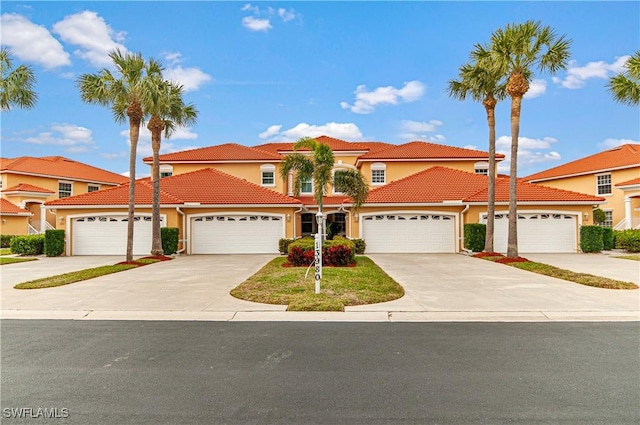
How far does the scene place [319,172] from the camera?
17.2m

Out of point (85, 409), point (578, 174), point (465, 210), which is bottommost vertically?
point (85, 409)

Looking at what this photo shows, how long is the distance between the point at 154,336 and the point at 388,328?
399 cm

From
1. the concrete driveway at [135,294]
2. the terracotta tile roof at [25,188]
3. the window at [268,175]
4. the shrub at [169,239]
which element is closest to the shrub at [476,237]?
the concrete driveway at [135,294]

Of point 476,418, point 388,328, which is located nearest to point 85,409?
point 476,418

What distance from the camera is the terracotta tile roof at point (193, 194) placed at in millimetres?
21922

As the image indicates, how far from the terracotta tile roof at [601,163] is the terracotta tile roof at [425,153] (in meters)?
8.43

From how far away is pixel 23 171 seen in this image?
3259 cm

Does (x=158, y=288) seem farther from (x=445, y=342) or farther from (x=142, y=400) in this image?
(x=445, y=342)

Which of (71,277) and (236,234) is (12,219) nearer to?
(236,234)

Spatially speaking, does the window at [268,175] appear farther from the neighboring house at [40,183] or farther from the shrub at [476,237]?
the neighboring house at [40,183]

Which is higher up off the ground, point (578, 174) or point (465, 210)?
point (578, 174)

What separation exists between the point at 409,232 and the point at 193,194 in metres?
12.6

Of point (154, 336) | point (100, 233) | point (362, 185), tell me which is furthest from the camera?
point (100, 233)

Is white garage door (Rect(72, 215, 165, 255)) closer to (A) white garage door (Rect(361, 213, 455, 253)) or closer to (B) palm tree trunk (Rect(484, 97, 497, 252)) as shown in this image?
(A) white garage door (Rect(361, 213, 455, 253))
